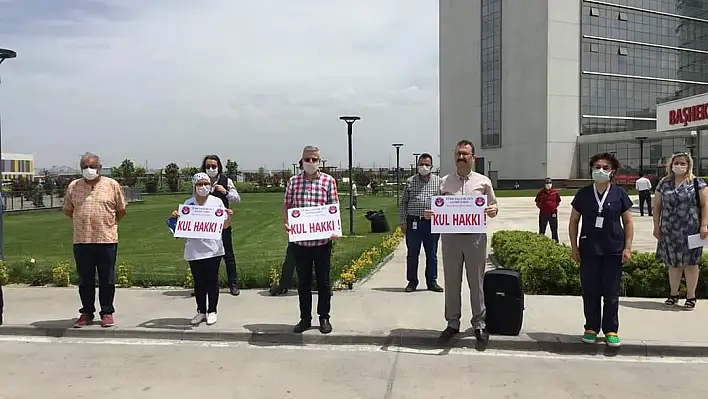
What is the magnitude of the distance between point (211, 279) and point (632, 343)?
15.6 ft

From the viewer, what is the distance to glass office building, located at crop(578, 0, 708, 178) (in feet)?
227

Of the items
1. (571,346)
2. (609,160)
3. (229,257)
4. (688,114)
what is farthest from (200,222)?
(688,114)

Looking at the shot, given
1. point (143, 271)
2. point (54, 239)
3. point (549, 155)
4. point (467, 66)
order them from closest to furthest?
point (143, 271), point (54, 239), point (549, 155), point (467, 66)

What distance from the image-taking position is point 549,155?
70.2m

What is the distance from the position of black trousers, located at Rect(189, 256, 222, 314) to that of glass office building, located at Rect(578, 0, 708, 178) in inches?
2577

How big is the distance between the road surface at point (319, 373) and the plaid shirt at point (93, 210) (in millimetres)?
1225

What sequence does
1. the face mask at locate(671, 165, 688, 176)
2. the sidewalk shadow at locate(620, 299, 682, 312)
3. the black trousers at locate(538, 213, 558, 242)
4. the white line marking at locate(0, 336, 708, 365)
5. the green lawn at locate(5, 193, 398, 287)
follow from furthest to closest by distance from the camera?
the black trousers at locate(538, 213, 558, 242), the green lawn at locate(5, 193, 398, 287), the sidewalk shadow at locate(620, 299, 682, 312), the face mask at locate(671, 165, 688, 176), the white line marking at locate(0, 336, 708, 365)

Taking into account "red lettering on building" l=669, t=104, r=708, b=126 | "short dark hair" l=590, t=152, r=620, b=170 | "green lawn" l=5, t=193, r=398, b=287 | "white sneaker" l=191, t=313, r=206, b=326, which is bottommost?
"green lawn" l=5, t=193, r=398, b=287

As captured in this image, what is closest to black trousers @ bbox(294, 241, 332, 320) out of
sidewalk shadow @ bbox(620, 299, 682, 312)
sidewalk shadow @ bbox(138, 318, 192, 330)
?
sidewalk shadow @ bbox(138, 318, 192, 330)

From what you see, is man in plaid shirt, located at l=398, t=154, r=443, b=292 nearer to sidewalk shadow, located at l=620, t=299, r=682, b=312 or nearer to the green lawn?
the green lawn

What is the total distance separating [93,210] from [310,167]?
2544mm

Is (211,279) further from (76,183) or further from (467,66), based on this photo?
(467,66)

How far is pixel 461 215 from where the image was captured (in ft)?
22.0

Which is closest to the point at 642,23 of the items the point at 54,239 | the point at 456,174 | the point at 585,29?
the point at 585,29
